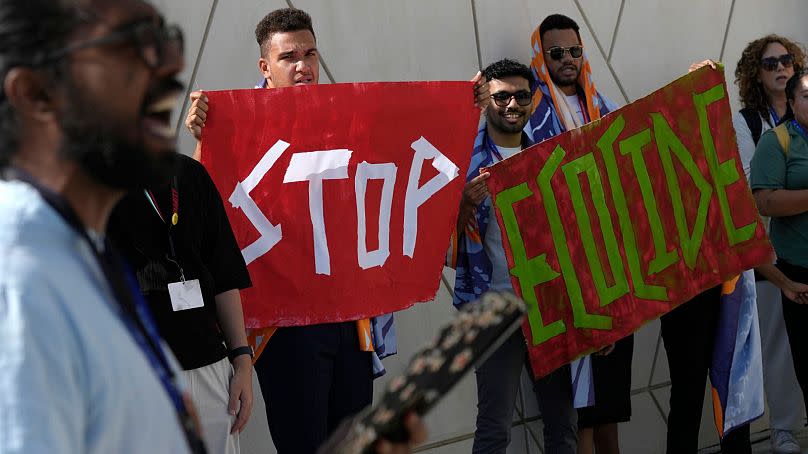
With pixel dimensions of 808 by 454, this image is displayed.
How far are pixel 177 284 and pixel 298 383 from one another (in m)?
0.73

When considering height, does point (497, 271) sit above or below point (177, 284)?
below

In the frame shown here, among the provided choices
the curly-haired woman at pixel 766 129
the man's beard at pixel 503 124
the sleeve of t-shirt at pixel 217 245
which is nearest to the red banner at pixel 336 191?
the sleeve of t-shirt at pixel 217 245

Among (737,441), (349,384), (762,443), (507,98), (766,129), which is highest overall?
(507,98)

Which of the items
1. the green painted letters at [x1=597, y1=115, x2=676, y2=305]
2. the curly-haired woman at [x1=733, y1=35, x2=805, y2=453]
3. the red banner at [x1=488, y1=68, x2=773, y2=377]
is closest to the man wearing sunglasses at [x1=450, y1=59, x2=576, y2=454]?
the red banner at [x1=488, y1=68, x2=773, y2=377]

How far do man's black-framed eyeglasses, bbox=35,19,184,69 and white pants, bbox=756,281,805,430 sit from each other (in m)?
5.27

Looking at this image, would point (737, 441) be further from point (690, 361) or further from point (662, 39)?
point (662, 39)

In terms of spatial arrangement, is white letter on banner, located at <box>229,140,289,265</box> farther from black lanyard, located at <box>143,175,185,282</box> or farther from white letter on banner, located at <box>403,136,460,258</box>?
black lanyard, located at <box>143,175,185,282</box>

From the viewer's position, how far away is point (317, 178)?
3.87 m

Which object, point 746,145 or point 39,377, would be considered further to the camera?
point 746,145

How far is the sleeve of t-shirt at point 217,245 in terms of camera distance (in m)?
3.24

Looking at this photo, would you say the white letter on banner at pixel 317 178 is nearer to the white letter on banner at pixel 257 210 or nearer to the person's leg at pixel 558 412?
the white letter on banner at pixel 257 210

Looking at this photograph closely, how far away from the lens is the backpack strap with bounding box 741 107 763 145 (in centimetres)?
591

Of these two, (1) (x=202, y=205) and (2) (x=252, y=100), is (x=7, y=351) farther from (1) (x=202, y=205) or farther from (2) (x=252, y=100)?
(2) (x=252, y=100)

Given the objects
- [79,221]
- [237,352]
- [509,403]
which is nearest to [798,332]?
[509,403]
